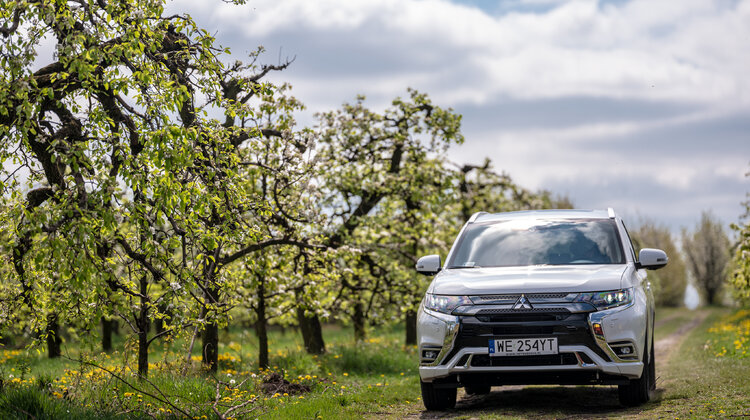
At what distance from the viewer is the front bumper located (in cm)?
712

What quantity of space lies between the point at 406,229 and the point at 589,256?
9670mm

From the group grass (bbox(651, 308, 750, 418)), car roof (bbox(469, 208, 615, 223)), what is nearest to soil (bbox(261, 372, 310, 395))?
car roof (bbox(469, 208, 615, 223))

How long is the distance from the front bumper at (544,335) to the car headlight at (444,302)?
0.09 meters

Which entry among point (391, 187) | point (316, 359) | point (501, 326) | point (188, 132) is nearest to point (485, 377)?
point (501, 326)

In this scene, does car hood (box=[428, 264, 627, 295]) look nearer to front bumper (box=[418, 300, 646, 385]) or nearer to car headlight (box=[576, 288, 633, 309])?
car headlight (box=[576, 288, 633, 309])

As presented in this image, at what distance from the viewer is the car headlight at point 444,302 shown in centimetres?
745

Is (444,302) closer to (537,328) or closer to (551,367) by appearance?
(537,328)

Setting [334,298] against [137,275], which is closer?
[137,275]

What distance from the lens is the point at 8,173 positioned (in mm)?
8195

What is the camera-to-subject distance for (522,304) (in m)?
7.24

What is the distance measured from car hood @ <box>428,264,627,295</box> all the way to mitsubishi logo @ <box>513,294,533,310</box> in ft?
0.25

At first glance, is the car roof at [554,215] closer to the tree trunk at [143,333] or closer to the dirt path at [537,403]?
the dirt path at [537,403]

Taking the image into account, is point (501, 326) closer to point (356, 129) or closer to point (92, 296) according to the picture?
point (92, 296)

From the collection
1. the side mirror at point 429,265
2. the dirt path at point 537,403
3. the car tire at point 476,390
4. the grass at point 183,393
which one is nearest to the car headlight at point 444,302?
the side mirror at point 429,265
